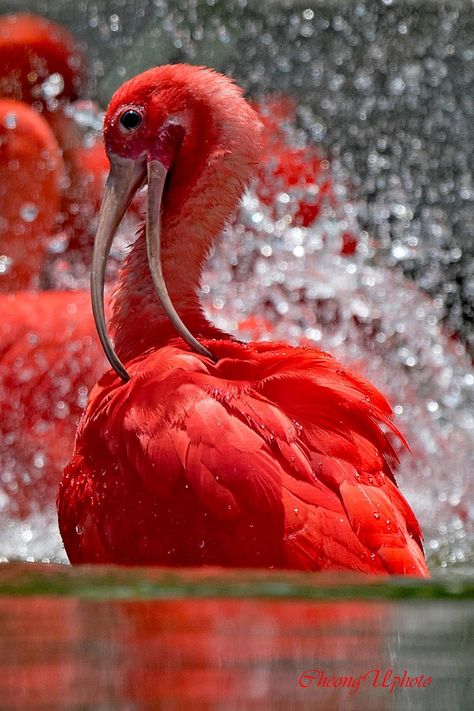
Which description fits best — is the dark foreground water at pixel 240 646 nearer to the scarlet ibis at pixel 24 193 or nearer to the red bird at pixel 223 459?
the red bird at pixel 223 459

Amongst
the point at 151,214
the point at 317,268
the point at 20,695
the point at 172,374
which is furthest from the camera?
the point at 317,268

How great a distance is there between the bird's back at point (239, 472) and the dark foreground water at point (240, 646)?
2.03 feet

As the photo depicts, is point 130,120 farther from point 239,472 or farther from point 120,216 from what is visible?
point 239,472

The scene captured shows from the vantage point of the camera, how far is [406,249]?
11.4 ft

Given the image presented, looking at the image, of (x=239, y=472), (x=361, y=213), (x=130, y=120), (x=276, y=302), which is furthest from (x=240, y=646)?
(x=361, y=213)

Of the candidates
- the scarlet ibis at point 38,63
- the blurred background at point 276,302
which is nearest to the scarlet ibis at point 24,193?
the blurred background at point 276,302

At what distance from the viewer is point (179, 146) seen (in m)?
1.74

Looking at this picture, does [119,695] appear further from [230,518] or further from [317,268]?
[317,268]

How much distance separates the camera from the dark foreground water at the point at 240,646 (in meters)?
0.58

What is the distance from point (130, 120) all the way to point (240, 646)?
3.96 feet

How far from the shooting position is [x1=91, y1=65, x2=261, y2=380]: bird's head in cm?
171

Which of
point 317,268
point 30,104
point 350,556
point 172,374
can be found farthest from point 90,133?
point 350,556

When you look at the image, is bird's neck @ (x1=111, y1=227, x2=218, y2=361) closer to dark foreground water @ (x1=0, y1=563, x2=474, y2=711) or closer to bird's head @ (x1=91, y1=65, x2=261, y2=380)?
bird's head @ (x1=91, y1=65, x2=261, y2=380)

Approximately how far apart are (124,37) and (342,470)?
9.39ft
